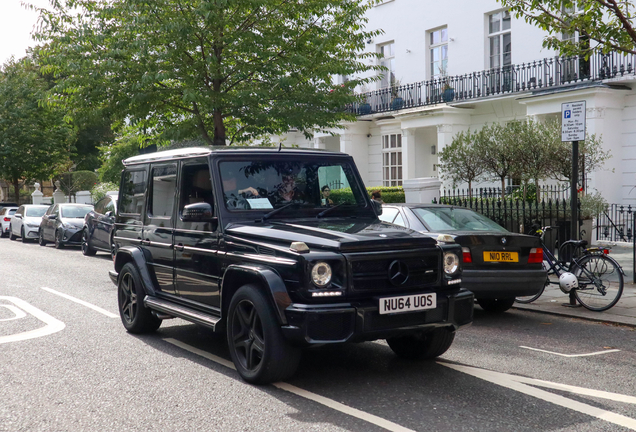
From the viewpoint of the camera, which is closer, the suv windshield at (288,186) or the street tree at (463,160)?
the suv windshield at (288,186)

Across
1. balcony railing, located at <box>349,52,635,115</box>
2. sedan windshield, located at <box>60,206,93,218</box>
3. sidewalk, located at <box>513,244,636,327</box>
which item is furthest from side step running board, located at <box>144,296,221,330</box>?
sedan windshield, located at <box>60,206,93,218</box>

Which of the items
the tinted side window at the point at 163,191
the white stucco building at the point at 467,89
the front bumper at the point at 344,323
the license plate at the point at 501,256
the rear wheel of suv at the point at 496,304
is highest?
the white stucco building at the point at 467,89

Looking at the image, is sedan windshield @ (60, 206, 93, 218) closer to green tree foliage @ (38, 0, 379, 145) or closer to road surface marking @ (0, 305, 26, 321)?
green tree foliage @ (38, 0, 379, 145)

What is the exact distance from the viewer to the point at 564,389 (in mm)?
5250

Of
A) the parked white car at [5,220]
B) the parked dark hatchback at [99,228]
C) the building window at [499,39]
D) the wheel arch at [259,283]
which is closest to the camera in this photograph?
the wheel arch at [259,283]

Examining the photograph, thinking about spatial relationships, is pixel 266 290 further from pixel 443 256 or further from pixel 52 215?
pixel 52 215

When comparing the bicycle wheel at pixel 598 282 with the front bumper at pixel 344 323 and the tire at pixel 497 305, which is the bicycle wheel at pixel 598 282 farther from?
the front bumper at pixel 344 323

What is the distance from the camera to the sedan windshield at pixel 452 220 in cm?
880

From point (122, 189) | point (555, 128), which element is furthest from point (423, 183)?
point (122, 189)

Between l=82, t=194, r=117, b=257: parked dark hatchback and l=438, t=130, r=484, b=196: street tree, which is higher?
l=438, t=130, r=484, b=196: street tree

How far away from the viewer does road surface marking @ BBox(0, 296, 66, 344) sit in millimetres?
7397

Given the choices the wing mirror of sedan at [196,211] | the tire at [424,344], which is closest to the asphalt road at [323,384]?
the tire at [424,344]

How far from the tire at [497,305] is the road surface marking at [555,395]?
3.37 metres

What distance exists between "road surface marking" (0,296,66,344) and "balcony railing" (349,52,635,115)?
13.9 meters
